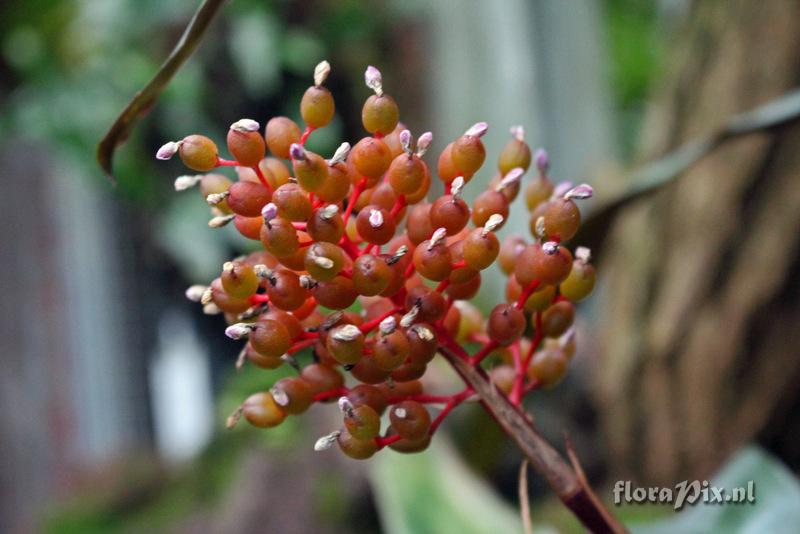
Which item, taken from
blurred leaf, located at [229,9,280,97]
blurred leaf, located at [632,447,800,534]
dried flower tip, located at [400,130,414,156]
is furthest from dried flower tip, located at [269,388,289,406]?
blurred leaf, located at [229,9,280,97]

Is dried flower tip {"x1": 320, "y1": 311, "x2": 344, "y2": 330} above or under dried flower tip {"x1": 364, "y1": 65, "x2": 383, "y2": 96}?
under

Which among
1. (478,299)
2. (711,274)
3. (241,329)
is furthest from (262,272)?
(478,299)

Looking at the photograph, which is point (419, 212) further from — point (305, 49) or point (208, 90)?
point (208, 90)

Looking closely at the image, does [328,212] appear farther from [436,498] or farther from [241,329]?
[436,498]

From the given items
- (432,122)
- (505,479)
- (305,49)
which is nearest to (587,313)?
(505,479)

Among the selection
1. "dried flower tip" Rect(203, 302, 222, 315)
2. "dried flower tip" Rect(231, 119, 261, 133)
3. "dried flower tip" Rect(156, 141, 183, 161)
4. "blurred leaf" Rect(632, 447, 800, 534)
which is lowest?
"blurred leaf" Rect(632, 447, 800, 534)

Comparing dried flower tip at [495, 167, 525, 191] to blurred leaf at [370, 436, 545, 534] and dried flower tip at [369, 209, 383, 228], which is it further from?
blurred leaf at [370, 436, 545, 534]

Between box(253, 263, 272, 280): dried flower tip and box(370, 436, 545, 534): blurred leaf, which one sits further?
box(370, 436, 545, 534): blurred leaf
